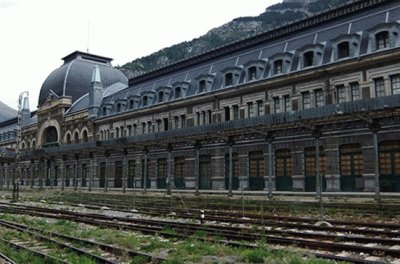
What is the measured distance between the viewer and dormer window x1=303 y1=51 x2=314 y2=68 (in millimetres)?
32312

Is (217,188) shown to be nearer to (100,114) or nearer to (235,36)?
(100,114)

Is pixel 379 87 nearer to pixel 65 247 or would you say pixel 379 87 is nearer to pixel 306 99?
pixel 306 99

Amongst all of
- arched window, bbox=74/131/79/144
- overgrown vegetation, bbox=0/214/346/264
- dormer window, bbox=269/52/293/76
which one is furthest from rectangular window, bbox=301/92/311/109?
arched window, bbox=74/131/79/144

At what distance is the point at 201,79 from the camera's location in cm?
4134

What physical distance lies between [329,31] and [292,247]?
86.4 ft

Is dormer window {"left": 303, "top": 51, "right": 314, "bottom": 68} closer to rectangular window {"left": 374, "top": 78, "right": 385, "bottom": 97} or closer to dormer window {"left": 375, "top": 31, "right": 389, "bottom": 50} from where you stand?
dormer window {"left": 375, "top": 31, "right": 389, "bottom": 50}

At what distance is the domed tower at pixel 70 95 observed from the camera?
190 feet

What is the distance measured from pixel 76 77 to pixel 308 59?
40.9 meters

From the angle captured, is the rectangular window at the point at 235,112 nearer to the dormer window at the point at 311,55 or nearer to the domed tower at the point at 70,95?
the dormer window at the point at 311,55

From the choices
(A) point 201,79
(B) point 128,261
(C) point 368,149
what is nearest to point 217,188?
(A) point 201,79

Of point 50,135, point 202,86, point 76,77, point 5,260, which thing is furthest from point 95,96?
point 5,260

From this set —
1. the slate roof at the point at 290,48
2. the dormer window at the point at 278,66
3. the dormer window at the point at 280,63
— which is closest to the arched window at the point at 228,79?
the slate roof at the point at 290,48

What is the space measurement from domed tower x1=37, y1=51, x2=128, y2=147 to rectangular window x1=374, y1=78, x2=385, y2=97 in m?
38.2

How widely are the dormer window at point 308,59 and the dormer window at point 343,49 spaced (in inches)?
89.6
